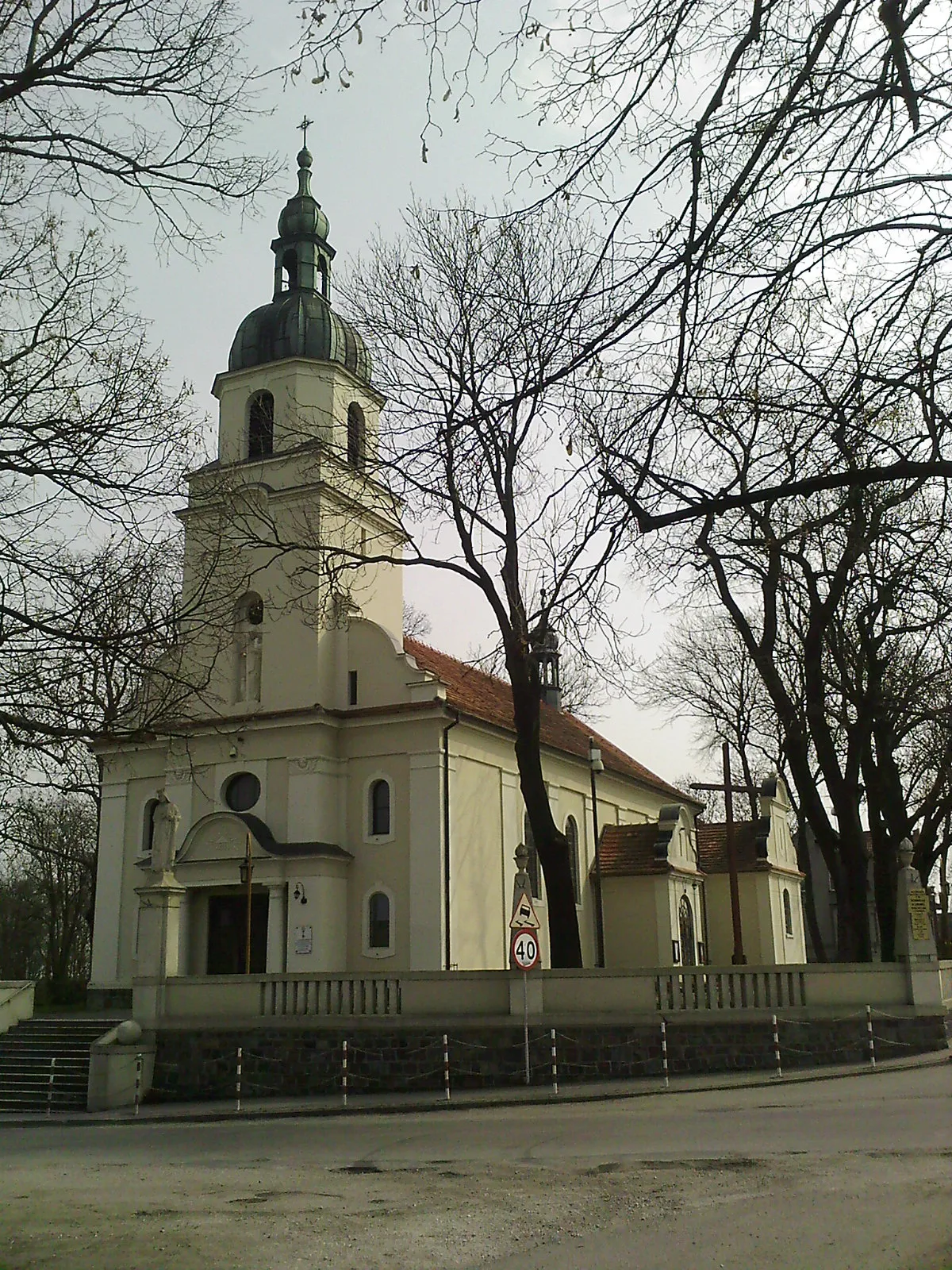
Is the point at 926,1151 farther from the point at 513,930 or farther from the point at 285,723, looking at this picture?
the point at 285,723

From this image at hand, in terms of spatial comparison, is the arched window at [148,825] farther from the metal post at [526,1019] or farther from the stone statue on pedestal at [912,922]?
the stone statue on pedestal at [912,922]

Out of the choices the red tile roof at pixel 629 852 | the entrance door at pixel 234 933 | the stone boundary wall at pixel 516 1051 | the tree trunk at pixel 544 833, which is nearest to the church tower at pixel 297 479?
the entrance door at pixel 234 933

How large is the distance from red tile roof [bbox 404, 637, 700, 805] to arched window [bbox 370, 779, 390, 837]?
2.78 meters

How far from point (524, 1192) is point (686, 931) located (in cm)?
2701

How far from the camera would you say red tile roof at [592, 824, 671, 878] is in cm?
3512

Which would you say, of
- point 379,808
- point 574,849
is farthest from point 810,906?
point 379,808

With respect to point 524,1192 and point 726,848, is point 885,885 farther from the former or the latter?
point 524,1192

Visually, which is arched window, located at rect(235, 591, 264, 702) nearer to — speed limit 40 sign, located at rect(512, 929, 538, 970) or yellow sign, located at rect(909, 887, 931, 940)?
speed limit 40 sign, located at rect(512, 929, 538, 970)

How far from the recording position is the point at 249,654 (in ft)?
102

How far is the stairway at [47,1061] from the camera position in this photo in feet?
69.1

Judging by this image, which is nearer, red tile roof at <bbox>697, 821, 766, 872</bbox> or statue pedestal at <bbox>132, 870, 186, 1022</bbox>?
statue pedestal at <bbox>132, 870, 186, 1022</bbox>

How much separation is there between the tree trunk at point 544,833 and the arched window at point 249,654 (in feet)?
36.9

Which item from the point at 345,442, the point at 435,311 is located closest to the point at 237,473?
the point at 345,442

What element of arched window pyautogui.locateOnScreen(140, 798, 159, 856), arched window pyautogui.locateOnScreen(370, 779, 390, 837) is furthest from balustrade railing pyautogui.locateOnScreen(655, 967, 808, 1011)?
arched window pyautogui.locateOnScreen(140, 798, 159, 856)
